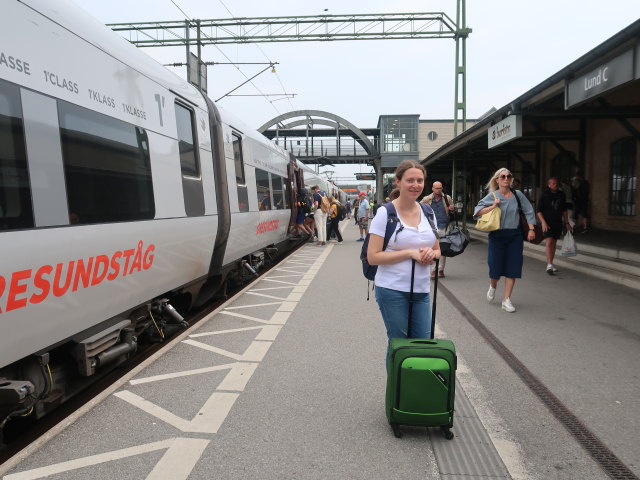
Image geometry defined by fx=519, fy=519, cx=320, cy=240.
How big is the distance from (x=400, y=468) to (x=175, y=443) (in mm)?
1301

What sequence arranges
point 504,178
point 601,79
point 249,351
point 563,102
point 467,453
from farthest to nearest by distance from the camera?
point 563,102 < point 504,178 < point 601,79 < point 249,351 < point 467,453

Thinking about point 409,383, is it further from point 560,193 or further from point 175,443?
point 560,193

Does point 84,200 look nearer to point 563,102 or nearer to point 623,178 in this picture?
point 563,102

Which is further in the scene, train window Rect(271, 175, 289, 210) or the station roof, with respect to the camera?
train window Rect(271, 175, 289, 210)

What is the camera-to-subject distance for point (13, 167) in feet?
9.23

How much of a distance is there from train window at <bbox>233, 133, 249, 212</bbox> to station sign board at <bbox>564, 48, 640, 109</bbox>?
470 centimetres

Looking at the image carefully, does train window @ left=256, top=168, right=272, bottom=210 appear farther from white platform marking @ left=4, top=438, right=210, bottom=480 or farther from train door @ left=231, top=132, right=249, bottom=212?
white platform marking @ left=4, top=438, right=210, bottom=480

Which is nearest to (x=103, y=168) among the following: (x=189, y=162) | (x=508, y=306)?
(x=189, y=162)

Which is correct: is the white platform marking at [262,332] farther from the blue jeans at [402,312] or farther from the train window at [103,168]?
the blue jeans at [402,312]

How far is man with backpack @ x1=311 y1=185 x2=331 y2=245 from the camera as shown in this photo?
642 inches

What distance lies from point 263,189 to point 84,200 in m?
6.45

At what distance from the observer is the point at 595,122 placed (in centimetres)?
1373

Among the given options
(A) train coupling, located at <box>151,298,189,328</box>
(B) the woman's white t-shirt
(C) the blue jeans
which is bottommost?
(A) train coupling, located at <box>151,298,189,328</box>

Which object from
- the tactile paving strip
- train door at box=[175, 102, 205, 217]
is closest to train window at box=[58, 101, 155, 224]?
train door at box=[175, 102, 205, 217]
